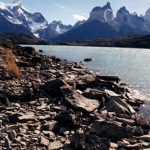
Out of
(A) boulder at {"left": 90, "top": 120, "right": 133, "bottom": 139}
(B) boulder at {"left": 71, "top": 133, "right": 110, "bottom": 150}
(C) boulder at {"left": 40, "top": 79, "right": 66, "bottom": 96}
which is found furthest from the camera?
(C) boulder at {"left": 40, "top": 79, "right": 66, "bottom": 96}

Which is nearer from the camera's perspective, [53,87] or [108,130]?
[108,130]

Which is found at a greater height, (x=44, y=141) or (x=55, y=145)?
(x=44, y=141)

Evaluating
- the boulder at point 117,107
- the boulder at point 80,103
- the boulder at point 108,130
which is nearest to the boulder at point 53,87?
the boulder at point 80,103

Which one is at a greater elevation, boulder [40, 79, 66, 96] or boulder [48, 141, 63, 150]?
boulder [40, 79, 66, 96]

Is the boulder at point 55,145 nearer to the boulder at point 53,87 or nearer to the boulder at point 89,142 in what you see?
the boulder at point 89,142

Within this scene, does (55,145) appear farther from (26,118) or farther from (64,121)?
(26,118)

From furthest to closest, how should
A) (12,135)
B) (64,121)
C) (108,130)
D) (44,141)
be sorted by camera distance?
(64,121)
(108,130)
(12,135)
(44,141)

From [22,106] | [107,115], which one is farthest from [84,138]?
[22,106]

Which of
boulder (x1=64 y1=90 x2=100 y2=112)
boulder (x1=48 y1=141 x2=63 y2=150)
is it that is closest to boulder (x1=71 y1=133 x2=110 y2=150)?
boulder (x1=48 y1=141 x2=63 y2=150)

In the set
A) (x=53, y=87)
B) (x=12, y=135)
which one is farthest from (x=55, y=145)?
(x=53, y=87)

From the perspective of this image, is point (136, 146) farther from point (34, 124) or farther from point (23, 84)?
point (23, 84)

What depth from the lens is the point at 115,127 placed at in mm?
23391

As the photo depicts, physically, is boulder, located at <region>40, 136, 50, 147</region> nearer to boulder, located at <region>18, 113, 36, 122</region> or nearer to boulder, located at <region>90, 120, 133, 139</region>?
boulder, located at <region>90, 120, 133, 139</region>

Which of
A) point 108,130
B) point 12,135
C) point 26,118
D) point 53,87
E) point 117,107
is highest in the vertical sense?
point 53,87
